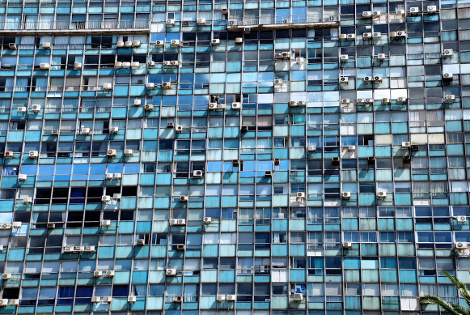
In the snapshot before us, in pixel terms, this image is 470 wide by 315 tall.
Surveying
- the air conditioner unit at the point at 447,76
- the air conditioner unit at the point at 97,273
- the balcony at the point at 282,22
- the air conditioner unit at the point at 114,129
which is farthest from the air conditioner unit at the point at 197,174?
the air conditioner unit at the point at 447,76

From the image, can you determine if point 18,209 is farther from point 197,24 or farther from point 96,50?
point 197,24

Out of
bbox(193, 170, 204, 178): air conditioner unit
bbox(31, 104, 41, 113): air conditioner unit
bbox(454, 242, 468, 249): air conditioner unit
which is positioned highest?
bbox(31, 104, 41, 113): air conditioner unit

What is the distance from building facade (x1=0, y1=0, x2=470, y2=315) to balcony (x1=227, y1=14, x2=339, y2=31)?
117 mm

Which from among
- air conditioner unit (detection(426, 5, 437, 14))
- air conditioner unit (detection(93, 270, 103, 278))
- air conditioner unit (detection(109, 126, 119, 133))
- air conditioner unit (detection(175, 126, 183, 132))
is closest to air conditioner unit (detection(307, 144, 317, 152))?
air conditioner unit (detection(175, 126, 183, 132))

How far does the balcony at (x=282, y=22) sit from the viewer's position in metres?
64.4

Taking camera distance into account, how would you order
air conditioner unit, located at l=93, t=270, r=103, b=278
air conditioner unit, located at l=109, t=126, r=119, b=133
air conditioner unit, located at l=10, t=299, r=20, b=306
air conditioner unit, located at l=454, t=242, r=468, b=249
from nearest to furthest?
air conditioner unit, located at l=454, t=242, r=468, b=249, air conditioner unit, located at l=10, t=299, r=20, b=306, air conditioner unit, located at l=93, t=270, r=103, b=278, air conditioner unit, located at l=109, t=126, r=119, b=133

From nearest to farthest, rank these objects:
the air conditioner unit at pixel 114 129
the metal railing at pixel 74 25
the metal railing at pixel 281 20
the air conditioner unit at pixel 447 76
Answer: the air conditioner unit at pixel 447 76 → the air conditioner unit at pixel 114 129 → the metal railing at pixel 281 20 → the metal railing at pixel 74 25

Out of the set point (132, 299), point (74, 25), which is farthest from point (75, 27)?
point (132, 299)

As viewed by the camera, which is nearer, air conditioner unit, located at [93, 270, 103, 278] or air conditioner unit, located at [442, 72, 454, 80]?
air conditioner unit, located at [93, 270, 103, 278]

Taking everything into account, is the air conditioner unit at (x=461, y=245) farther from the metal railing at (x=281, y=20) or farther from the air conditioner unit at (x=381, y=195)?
the metal railing at (x=281, y=20)

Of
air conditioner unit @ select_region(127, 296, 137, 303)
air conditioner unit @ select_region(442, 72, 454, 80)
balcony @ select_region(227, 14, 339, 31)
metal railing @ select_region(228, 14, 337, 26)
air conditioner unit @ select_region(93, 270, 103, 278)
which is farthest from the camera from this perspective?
metal railing @ select_region(228, 14, 337, 26)

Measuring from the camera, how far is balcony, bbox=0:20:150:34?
216 feet

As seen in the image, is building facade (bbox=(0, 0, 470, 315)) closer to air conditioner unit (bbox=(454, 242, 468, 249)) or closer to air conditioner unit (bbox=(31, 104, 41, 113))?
air conditioner unit (bbox=(454, 242, 468, 249))

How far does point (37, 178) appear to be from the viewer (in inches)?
2438
